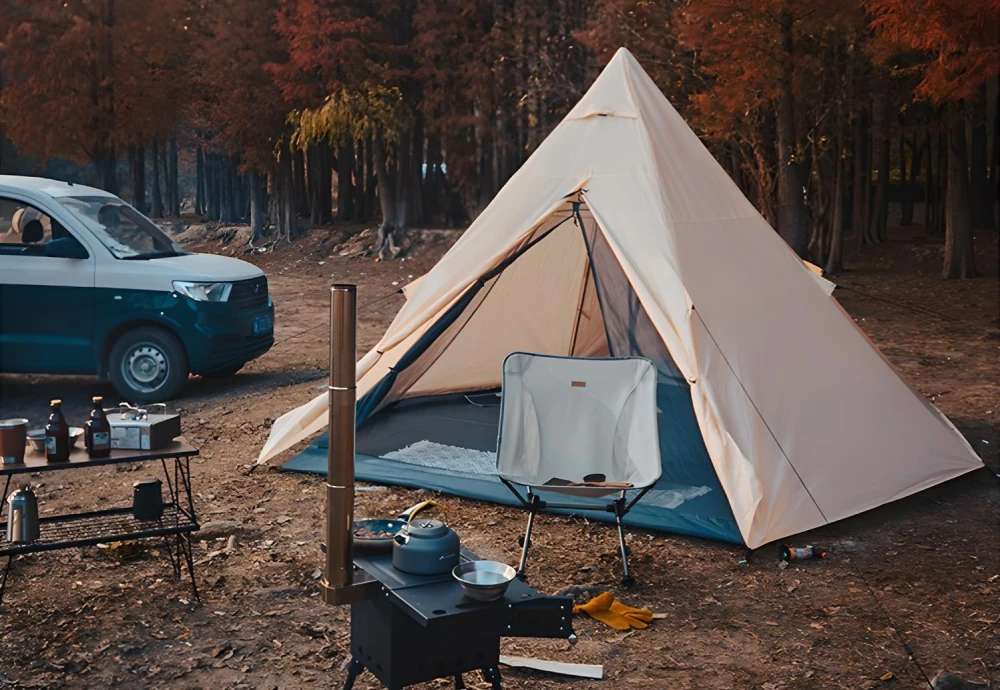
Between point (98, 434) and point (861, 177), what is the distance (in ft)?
67.5

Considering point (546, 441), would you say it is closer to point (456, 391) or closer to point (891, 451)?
point (891, 451)

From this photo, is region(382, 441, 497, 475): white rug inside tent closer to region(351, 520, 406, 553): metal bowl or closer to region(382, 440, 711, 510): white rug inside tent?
region(382, 440, 711, 510): white rug inside tent

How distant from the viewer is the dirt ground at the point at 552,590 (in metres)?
4.34

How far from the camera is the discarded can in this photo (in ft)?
18.1

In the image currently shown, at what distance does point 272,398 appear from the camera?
9453 millimetres

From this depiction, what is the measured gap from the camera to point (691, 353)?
240 inches

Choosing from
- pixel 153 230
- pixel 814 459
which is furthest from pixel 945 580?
pixel 153 230

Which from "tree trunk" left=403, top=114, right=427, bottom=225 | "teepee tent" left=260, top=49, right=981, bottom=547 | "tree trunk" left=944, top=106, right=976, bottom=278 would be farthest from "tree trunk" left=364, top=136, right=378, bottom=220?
"teepee tent" left=260, top=49, right=981, bottom=547

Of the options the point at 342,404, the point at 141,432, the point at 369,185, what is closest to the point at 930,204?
the point at 369,185

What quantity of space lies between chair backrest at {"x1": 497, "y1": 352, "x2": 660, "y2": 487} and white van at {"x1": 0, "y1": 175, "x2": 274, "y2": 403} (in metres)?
3.96

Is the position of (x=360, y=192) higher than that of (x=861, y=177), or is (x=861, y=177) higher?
(x=861, y=177)

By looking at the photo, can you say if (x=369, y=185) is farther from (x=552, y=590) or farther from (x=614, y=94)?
(x=552, y=590)

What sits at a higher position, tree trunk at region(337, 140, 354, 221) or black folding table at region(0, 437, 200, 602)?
tree trunk at region(337, 140, 354, 221)

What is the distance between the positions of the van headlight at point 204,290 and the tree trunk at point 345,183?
21.6m
